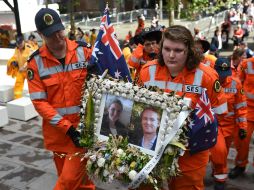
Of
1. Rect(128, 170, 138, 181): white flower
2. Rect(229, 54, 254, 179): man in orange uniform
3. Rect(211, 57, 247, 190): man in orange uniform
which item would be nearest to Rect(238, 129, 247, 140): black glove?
Rect(211, 57, 247, 190): man in orange uniform

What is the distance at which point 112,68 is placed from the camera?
3764 mm

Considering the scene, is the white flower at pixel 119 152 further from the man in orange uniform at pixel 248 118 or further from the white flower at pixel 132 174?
the man in orange uniform at pixel 248 118

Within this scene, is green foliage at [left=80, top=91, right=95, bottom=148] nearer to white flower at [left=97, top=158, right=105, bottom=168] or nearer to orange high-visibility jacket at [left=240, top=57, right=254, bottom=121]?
white flower at [left=97, top=158, right=105, bottom=168]

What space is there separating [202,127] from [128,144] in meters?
0.60

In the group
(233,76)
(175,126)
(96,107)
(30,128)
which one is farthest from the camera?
(30,128)

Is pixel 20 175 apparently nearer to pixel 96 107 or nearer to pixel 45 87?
pixel 45 87

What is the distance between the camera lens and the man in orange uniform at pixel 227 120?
15.5ft

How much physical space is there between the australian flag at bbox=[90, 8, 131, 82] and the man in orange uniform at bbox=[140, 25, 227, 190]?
528 millimetres

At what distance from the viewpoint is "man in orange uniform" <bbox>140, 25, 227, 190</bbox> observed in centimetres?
304

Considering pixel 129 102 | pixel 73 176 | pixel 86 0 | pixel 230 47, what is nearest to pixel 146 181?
pixel 129 102

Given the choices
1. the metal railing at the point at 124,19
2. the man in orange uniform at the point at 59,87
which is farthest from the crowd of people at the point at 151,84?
the metal railing at the point at 124,19

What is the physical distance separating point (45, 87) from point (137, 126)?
137 cm

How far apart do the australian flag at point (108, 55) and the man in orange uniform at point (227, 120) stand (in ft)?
5.10

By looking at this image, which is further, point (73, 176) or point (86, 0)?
point (86, 0)
